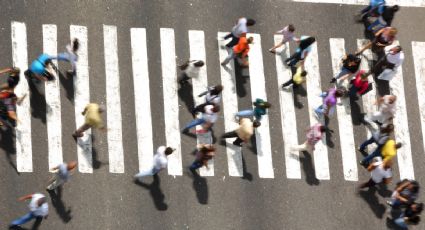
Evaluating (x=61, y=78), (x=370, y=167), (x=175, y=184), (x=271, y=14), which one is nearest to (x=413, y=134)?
(x=370, y=167)

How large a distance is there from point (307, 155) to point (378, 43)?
412cm

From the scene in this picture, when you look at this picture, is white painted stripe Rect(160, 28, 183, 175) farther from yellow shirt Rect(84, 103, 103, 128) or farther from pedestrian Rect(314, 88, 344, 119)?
pedestrian Rect(314, 88, 344, 119)

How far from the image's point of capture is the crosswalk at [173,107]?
19984 millimetres

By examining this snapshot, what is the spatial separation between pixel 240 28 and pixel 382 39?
4.49 m

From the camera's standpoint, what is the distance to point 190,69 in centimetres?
2064

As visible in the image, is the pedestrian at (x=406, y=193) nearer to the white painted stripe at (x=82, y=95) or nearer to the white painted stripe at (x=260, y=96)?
the white painted stripe at (x=260, y=96)

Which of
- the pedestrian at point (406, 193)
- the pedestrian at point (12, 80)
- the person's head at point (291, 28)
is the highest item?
the person's head at point (291, 28)

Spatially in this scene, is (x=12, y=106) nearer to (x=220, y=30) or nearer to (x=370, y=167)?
(x=220, y=30)

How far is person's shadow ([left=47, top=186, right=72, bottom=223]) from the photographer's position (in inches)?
757

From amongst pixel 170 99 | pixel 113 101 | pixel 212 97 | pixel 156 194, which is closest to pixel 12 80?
pixel 113 101

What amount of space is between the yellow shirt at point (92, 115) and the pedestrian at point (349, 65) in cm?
739

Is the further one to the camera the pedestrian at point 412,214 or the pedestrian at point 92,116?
the pedestrian at point 412,214

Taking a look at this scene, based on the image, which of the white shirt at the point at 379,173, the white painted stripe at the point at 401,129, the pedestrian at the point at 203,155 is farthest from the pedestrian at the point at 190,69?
the white painted stripe at the point at 401,129

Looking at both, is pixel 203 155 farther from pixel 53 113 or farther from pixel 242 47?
pixel 53 113
